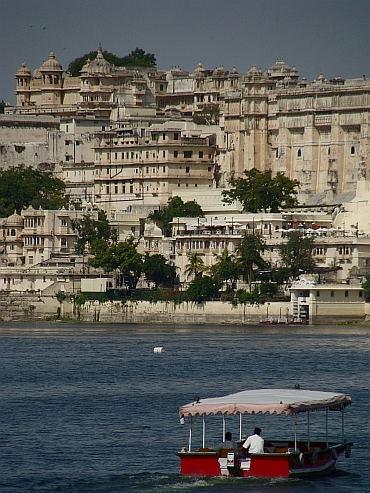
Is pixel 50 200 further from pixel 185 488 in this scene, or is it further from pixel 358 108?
pixel 185 488

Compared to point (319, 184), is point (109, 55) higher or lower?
higher

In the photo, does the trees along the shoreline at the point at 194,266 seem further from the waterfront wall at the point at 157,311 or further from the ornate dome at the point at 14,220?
the ornate dome at the point at 14,220

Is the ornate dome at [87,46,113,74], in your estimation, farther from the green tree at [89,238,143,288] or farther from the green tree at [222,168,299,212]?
the green tree at [89,238,143,288]

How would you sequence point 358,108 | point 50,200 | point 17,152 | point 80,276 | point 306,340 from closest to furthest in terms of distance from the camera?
1. point 306,340
2. point 80,276
3. point 358,108
4. point 50,200
5. point 17,152

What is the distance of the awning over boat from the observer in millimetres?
45000

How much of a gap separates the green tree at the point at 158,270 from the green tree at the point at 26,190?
24692mm

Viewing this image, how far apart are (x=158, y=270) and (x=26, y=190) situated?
30.2 meters

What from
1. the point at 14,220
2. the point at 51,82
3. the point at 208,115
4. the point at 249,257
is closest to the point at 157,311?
the point at 249,257

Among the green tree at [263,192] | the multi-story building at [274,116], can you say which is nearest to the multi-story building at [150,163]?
the multi-story building at [274,116]

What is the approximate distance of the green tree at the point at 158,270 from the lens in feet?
403

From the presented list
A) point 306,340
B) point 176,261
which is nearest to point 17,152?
point 176,261

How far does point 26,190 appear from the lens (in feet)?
490

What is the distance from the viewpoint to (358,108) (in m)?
137

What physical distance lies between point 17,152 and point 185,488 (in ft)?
398
